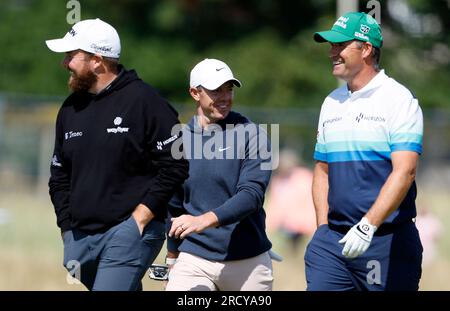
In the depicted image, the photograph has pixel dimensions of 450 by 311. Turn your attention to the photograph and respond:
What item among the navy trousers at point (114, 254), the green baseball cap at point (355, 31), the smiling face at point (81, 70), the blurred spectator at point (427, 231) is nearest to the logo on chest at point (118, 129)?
the smiling face at point (81, 70)

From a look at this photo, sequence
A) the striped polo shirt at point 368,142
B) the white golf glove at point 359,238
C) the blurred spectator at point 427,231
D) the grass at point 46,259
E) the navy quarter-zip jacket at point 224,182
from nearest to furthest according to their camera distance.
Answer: the white golf glove at point 359,238 → the striped polo shirt at point 368,142 → the navy quarter-zip jacket at point 224,182 → the grass at point 46,259 → the blurred spectator at point 427,231

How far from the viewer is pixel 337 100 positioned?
6.84 m

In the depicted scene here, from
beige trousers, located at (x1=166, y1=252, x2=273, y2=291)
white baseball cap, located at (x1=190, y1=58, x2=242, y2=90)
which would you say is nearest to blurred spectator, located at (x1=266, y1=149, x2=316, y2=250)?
beige trousers, located at (x1=166, y1=252, x2=273, y2=291)

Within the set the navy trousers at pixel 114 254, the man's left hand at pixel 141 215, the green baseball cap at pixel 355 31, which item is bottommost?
the navy trousers at pixel 114 254

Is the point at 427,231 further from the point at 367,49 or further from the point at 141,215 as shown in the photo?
the point at 141,215

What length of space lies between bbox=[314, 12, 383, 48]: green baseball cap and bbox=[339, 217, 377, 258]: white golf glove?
3.87 ft

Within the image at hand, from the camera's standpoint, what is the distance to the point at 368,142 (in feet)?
21.4

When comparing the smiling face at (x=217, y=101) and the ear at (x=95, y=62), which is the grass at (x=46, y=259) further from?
the ear at (x=95, y=62)

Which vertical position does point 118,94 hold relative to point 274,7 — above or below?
below

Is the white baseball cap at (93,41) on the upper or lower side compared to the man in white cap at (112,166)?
upper

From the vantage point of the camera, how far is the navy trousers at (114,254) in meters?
6.66

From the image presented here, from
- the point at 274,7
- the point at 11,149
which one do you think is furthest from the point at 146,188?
the point at 274,7

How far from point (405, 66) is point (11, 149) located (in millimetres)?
11306
